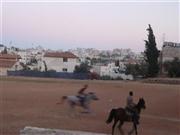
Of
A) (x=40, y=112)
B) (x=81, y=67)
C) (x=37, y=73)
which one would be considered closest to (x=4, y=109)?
(x=40, y=112)

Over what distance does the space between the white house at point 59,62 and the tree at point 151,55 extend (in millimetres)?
31005

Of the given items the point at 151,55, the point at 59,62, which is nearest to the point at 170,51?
the point at 59,62

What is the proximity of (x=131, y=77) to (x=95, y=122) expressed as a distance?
6654 centimetres

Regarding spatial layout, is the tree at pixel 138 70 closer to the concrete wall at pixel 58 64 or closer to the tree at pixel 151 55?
the tree at pixel 151 55

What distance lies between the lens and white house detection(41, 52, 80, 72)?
110938 mm

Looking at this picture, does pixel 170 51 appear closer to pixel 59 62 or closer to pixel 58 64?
pixel 58 64

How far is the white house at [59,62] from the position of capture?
11094cm

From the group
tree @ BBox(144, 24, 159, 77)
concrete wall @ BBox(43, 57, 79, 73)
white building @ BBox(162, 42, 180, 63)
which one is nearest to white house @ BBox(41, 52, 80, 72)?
concrete wall @ BBox(43, 57, 79, 73)

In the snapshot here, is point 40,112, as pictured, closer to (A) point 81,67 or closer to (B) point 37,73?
(B) point 37,73

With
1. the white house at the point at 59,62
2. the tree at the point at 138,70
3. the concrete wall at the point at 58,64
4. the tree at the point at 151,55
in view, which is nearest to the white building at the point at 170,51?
the tree at the point at 138,70

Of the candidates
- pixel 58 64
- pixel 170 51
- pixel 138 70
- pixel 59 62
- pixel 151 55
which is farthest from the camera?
pixel 59 62

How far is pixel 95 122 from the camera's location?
18750 millimetres

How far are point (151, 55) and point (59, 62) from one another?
136 feet

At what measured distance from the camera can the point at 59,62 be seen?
4574 inches
